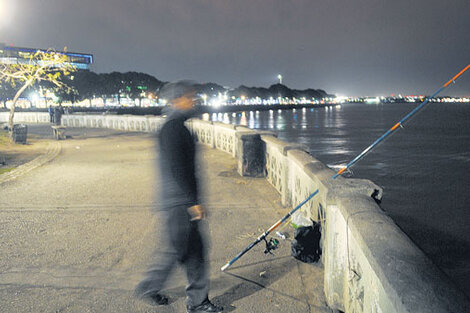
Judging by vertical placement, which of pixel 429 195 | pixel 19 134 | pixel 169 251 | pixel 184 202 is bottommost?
pixel 429 195

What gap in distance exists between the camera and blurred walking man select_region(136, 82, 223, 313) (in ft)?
10.9

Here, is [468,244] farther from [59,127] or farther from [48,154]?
[59,127]

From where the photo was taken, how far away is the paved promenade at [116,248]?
370 cm

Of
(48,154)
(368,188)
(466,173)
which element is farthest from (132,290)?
(466,173)

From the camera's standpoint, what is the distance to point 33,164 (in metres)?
11.9

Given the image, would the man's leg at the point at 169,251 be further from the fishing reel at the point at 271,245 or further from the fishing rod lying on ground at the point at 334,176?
the fishing reel at the point at 271,245

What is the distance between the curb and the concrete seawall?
7191 millimetres

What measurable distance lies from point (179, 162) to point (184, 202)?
0.35 meters

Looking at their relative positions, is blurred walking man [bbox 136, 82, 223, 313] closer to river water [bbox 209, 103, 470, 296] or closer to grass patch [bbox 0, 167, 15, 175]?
river water [bbox 209, 103, 470, 296]

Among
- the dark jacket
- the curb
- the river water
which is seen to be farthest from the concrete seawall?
the curb

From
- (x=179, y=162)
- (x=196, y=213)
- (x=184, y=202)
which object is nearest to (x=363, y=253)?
(x=196, y=213)

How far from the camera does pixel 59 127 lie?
1992 cm

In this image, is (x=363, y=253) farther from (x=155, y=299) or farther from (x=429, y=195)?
(x=429, y=195)

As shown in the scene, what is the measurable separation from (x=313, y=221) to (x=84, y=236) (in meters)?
3.24
